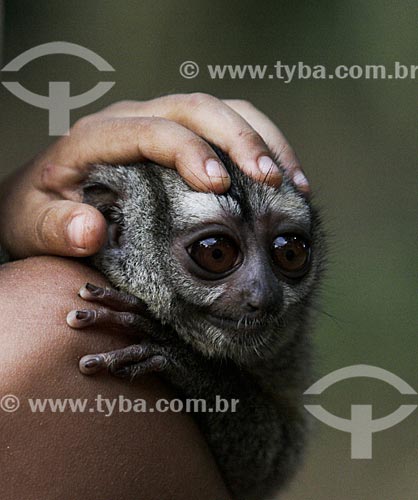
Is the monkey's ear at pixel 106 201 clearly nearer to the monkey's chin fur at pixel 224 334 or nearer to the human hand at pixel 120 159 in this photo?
the human hand at pixel 120 159

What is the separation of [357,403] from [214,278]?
3934mm

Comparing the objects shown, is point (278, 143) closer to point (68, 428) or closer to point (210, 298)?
point (210, 298)

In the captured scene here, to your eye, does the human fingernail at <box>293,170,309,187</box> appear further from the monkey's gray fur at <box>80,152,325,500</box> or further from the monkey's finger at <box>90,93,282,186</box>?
the monkey's finger at <box>90,93,282,186</box>

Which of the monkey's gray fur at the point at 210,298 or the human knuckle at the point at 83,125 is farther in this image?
the human knuckle at the point at 83,125

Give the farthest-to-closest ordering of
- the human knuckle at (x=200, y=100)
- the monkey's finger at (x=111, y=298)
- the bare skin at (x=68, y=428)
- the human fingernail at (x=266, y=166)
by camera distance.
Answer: the human knuckle at (x=200, y=100) < the human fingernail at (x=266, y=166) < the monkey's finger at (x=111, y=298) < the bare skin at (x=68, y=428)

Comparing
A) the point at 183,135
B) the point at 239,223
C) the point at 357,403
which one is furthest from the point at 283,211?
the point at 357,403

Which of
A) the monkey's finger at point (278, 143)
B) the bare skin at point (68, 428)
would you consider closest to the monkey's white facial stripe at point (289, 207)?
the monkey's finger at point (278, 143)

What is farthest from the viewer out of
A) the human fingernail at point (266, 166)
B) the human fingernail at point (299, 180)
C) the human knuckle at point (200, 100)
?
the human fingernail at point (299, 180)

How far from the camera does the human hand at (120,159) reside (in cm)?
216

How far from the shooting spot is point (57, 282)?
2010 mm

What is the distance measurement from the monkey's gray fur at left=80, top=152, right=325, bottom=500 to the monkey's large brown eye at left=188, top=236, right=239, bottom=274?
4 centimetres

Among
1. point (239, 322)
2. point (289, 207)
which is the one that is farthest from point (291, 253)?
point (239, 322)

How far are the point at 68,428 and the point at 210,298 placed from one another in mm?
565

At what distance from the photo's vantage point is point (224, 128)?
2.30 meters
